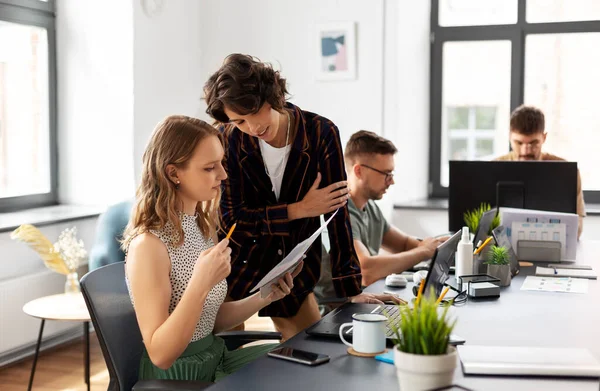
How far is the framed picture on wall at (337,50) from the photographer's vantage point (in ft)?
17.1

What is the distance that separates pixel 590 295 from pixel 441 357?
1.41m

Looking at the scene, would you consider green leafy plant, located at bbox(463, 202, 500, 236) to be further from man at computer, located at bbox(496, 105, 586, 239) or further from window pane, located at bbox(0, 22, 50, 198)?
window pane, located at bbox(0, 22, 50, 198)

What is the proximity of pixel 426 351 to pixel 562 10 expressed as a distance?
4.67 meters

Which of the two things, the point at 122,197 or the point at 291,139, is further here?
the point at 122,197

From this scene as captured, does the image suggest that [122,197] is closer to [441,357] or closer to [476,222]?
[476,222]

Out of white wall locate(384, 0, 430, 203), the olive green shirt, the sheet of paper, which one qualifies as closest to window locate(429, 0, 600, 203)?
white wall locate(384, 0, 430, 203)

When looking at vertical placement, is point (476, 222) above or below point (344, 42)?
below

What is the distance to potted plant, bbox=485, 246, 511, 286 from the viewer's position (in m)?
2.69

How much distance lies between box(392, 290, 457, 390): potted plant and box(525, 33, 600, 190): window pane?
448 cm

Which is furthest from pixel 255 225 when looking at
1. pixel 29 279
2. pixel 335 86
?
pixel 335 86

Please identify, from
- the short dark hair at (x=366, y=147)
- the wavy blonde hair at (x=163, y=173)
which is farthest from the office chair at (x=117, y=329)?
the short dark hair at (x=366, y=147)

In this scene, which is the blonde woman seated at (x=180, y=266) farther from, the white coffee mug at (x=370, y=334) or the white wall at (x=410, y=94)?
the white wall at (x=410, y=94)

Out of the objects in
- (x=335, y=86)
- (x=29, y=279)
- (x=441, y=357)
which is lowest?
(x=29, y=279)

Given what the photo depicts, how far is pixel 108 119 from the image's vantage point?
4.66m
